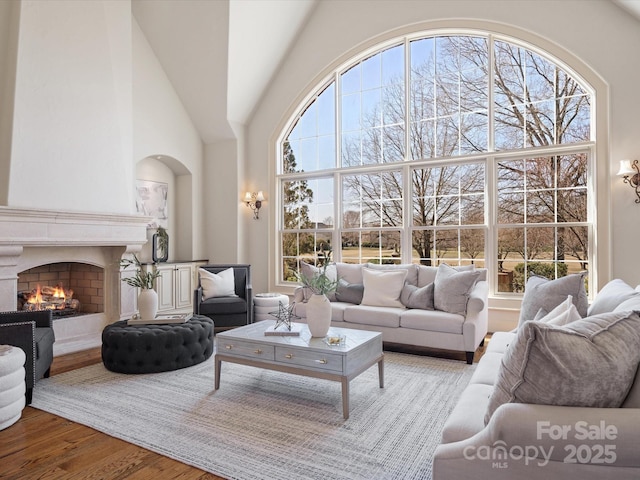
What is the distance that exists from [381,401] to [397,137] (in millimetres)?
4144

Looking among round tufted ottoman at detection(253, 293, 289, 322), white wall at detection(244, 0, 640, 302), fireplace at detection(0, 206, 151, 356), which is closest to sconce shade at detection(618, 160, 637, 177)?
white wall at detection(244, 0, 640, 302)

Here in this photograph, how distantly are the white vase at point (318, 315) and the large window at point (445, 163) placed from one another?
293cm

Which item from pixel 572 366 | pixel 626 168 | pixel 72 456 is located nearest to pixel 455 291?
pixel 626 168

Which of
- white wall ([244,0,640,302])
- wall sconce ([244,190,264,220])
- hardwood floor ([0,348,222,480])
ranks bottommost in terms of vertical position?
A: hardwood floor ([0,348,222,480])

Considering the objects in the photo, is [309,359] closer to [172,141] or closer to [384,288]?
[384,288]

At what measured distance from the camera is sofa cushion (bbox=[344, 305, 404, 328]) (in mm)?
4708

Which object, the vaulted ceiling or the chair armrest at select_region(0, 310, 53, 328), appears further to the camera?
the vaulted ceiling

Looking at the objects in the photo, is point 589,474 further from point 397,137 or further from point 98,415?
point 397,137

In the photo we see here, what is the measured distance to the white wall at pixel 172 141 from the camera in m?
6.50

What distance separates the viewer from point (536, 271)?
5.39 meters

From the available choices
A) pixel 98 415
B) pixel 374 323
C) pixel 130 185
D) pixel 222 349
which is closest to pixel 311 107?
pixel 130 185

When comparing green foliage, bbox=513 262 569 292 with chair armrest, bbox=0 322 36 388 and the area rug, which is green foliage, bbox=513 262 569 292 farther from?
chair armrest, bbox=0 322 36 388

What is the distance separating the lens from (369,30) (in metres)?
6.30

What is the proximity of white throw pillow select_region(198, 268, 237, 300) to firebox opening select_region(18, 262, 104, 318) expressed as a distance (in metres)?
1.26
